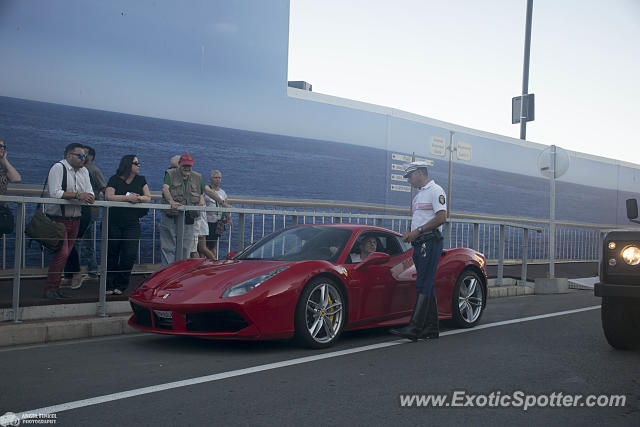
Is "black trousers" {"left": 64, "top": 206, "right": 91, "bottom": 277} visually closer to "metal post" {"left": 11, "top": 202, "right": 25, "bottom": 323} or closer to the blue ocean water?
"metal post" {"left": 11, "top": 202, "right": 25, "bottom": 323}

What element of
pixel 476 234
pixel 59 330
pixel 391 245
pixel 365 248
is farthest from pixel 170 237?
pixel 476 234

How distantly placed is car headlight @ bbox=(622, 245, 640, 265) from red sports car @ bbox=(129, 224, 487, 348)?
2.15 metres

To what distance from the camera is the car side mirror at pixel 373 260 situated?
666 cm

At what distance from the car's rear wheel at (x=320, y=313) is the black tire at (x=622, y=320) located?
2.35 m

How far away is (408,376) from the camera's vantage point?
16.3 feet

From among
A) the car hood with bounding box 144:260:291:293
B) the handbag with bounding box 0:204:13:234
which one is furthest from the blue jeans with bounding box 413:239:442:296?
the handbag with bounding box 0:204:13:234

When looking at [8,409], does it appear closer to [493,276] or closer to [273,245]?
[273,245]

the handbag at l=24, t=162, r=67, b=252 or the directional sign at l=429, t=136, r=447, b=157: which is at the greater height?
the directional sign at l=429, t=136, r=447, b=157

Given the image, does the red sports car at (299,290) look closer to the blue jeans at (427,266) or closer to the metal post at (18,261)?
the blue jeans at (427,266)

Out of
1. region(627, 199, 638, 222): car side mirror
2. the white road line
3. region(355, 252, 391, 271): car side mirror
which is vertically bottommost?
the white road line

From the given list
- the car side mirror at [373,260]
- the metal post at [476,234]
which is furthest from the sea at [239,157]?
the car side mirror at [373,260]

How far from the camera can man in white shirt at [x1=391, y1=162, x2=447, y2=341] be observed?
675cm

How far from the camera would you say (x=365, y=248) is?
6.99 metres

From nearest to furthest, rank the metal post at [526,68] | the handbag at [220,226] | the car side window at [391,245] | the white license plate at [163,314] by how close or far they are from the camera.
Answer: the white license plate at [163,314] < the car side window at [391,245] < the handbag at [220,226] < the metal post at [526,68]
